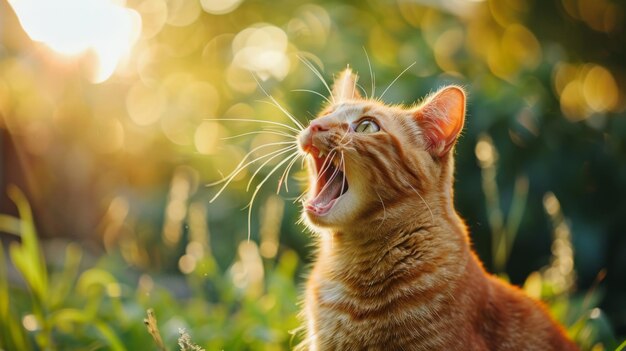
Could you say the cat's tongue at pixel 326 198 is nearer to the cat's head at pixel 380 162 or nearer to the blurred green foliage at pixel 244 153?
the cat's head at pixel 380 162

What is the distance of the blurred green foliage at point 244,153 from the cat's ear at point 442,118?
0.59 metres

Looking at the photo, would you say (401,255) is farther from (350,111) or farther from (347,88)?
(347,88)

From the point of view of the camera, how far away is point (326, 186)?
5.49ft

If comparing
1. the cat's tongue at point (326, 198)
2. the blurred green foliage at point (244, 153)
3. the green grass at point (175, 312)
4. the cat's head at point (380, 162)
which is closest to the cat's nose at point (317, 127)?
the cat's head at point (380, 162)

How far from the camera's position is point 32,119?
501cm

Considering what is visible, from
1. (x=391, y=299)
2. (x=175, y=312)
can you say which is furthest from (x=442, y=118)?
(x=175, y=312)

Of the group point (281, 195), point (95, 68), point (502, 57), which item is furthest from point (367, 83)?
point (95, 68)

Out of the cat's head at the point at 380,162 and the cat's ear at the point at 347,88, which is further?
the cat's ear at the point at 347,88

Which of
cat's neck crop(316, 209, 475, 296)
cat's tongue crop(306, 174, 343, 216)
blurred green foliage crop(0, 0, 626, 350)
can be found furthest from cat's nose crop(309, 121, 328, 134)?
blurred green foliage crop(0, 0, 626, 350)

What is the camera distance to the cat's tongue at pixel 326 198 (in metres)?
1.61

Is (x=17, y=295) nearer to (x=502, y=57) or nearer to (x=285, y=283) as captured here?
(x=285, y=283)

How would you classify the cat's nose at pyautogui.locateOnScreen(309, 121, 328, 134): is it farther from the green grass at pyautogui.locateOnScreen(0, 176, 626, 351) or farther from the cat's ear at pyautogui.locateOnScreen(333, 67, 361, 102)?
the green grass at pyautogui.locateOnScreen(0, 176, 626, 351)

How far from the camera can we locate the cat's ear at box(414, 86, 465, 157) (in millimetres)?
1627

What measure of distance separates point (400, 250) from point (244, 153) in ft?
9.25
